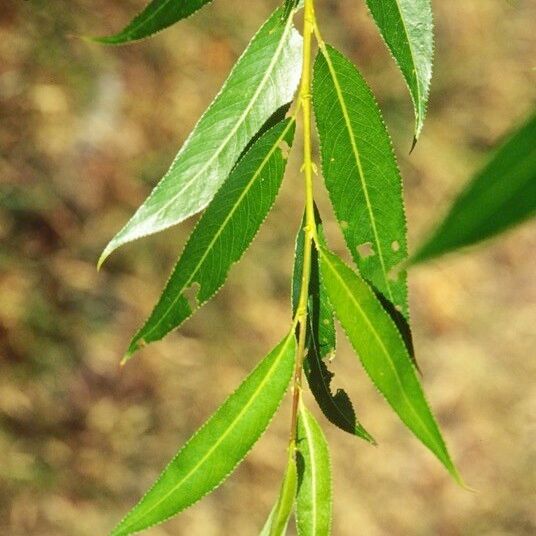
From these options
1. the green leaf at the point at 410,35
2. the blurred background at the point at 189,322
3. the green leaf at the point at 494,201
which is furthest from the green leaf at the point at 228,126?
the blurred background at the point at 189,322

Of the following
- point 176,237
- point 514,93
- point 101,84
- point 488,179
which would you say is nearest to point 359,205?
point 488,179

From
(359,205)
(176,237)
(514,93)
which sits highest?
(359,205)

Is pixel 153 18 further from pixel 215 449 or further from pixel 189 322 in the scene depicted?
pixel 189 322

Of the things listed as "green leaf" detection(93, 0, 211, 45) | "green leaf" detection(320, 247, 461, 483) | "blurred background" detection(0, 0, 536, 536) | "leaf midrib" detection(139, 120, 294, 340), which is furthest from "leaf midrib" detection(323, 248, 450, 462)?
"blurred background" detection(0, 0, 536, 536)

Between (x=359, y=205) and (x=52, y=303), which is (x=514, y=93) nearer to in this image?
(x=52, y=303)

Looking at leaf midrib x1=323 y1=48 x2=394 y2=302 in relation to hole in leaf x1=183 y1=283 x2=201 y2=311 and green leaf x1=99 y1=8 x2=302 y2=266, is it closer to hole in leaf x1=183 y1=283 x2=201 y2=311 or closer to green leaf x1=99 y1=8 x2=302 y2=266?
green leaf x1=99 y1=8 x2=302 y2=266

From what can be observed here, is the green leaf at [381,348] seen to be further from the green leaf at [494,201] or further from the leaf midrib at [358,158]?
the green leaf at [494,201]
